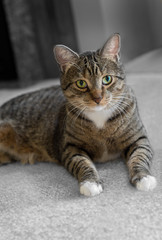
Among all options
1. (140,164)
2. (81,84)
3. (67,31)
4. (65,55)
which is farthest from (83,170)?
(67,31)

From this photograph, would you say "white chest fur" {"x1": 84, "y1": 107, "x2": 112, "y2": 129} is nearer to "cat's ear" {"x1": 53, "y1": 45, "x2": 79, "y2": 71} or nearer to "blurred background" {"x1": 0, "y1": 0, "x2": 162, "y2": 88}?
"cat's ear" {"x1": 53, "y1": 45, "x2": 79, "y2": 71}

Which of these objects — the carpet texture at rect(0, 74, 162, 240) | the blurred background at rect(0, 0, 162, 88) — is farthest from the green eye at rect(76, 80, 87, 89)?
the blurred background at rect(0, 0, 162, 88)

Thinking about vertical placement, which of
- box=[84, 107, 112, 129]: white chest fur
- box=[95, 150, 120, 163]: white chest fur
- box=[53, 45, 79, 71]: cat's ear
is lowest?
box=[95, 150, 120, 163]: white chest fur

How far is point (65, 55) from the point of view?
2029mm

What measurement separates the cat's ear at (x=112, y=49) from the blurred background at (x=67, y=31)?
7.71 ft

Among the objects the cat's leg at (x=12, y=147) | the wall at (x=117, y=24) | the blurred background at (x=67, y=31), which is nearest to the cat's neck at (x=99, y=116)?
the cat's leg at (x=12, y=147)

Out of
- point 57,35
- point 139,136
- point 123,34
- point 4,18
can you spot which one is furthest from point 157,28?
point 139,136

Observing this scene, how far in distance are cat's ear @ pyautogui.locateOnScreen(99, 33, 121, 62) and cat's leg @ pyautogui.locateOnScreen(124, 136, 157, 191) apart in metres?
0.49

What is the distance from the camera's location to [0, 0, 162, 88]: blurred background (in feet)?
14.9

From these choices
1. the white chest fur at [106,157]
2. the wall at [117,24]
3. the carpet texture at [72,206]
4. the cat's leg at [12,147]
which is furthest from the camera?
the wall at [117,24]

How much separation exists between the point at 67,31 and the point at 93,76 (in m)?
2.87

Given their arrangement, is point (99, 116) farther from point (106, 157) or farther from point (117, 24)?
point (117, 24)

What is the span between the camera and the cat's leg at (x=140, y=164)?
5.74 ft

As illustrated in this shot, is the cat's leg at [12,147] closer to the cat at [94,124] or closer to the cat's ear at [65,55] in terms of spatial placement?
the cat at [94,124]
